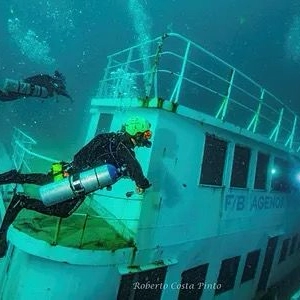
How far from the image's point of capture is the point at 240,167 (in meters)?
8.60

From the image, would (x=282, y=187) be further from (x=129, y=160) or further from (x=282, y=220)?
(x=129, y=160)

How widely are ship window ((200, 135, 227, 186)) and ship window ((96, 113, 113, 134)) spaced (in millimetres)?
2671

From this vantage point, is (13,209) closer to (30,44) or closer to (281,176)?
(281,176)

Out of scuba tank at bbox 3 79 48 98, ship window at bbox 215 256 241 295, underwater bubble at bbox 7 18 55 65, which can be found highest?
underwater bubble at bbox 7 18 55 65

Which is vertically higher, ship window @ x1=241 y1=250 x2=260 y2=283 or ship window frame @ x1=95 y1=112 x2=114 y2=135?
ship window frame @ x1=95 y1=112 x2=114 y2=135

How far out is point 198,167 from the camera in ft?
23.4

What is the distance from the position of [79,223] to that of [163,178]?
1.91 m

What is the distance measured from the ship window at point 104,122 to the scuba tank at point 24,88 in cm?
238

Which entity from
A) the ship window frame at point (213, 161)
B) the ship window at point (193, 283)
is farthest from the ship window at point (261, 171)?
the ship window at point (193, 283)

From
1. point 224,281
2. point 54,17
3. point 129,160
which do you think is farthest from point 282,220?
point 54,17

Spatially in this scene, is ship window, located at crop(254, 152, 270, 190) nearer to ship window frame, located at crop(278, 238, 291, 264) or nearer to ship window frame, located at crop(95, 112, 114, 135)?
ship window frame, located at crop(278, 238, 291, 264)

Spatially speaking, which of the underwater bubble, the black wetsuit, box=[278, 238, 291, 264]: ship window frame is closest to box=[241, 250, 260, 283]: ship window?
box=[278, 238, 291, 264]: ship window frame

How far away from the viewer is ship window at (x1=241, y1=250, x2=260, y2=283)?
968 centimetres

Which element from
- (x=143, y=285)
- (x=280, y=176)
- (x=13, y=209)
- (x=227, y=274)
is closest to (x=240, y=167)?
(x=227, y=274)
